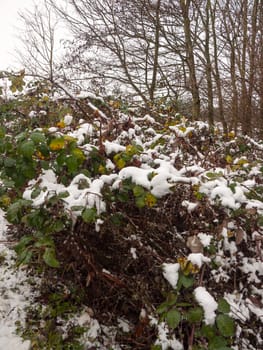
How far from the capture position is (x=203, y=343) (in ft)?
4.86

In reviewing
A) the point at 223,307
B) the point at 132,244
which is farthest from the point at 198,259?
the point at 132,244

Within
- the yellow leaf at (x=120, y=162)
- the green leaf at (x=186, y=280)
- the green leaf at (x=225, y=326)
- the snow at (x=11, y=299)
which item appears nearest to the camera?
the green leaf at (x=225, y=326)

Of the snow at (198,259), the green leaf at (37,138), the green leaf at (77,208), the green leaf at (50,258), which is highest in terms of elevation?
the green leaf at (37,138)

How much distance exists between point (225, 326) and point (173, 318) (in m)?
0.22

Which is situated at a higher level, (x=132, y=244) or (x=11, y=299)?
(x=132, y=244)

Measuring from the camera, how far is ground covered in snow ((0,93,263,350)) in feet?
4.95

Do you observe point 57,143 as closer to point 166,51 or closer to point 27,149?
point 27,149

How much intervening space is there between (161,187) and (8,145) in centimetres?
83

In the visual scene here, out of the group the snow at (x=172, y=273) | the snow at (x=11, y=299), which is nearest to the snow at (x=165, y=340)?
the snow at (x=172, y=273)

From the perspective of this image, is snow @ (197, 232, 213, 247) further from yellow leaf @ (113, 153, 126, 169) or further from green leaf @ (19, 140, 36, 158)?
green leaf @ (19, 140, 36, 158)

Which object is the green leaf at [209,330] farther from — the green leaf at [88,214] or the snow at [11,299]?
the snow at [11,299]

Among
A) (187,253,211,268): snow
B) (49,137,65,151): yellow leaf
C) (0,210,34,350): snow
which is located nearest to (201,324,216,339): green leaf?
(187,253,211,268): snow

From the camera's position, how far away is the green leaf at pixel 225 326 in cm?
131

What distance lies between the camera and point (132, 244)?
182cm
